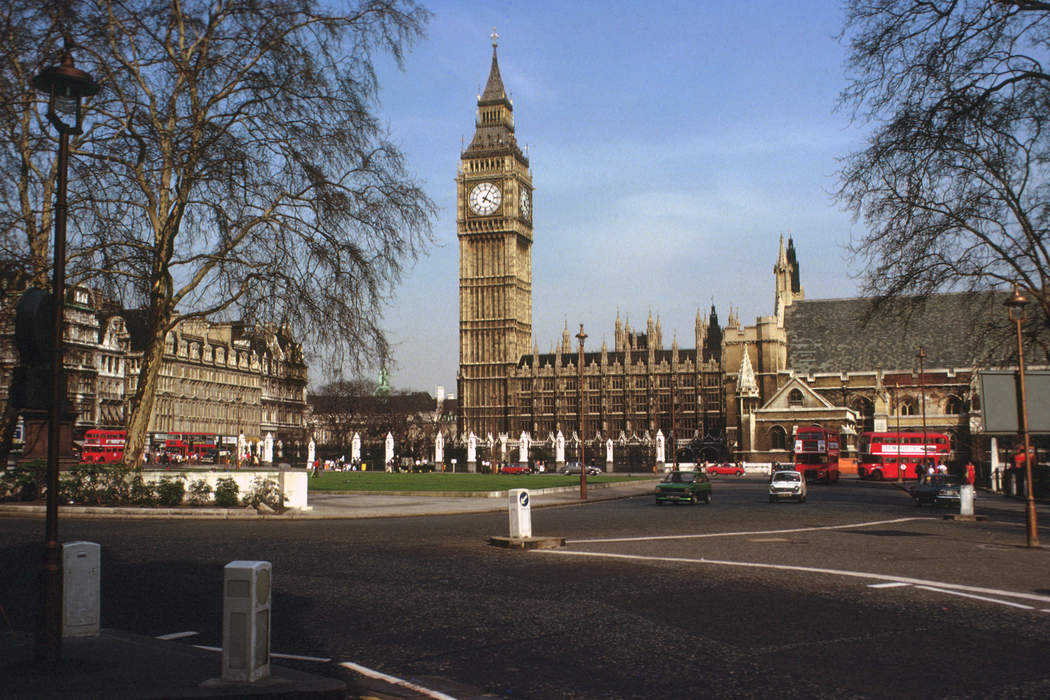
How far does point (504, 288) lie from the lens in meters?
131

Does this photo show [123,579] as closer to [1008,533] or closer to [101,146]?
[101,146]

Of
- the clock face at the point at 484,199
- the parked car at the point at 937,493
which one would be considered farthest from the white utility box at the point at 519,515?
the clock face at the point at 484,199

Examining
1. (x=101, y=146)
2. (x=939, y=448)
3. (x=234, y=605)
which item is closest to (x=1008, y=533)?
(x=234, y=605)

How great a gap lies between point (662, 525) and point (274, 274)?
424 inches

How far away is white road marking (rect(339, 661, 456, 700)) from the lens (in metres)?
6.23

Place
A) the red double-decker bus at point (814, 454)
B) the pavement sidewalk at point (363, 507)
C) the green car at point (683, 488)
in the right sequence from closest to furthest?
the pavement sidewalk at point (363, 507)
the green car at point (683, 488)
the red double-decker bus at point (814, 454)

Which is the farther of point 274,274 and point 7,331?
point 7,331

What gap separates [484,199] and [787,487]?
10206 centimetres

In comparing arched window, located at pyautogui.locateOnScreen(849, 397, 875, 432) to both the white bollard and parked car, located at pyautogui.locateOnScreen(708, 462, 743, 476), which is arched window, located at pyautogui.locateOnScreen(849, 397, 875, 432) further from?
the white bollard

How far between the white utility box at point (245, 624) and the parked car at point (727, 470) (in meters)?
77.0

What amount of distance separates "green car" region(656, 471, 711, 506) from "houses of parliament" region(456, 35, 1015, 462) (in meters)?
51.2

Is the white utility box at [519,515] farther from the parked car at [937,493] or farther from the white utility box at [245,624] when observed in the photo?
the parked car at [937,493]

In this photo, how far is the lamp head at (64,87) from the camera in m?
7.33

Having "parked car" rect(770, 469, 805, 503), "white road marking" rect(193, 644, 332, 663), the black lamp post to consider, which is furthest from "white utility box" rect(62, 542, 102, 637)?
"parked car" rect(770, 469, 805, 503)
